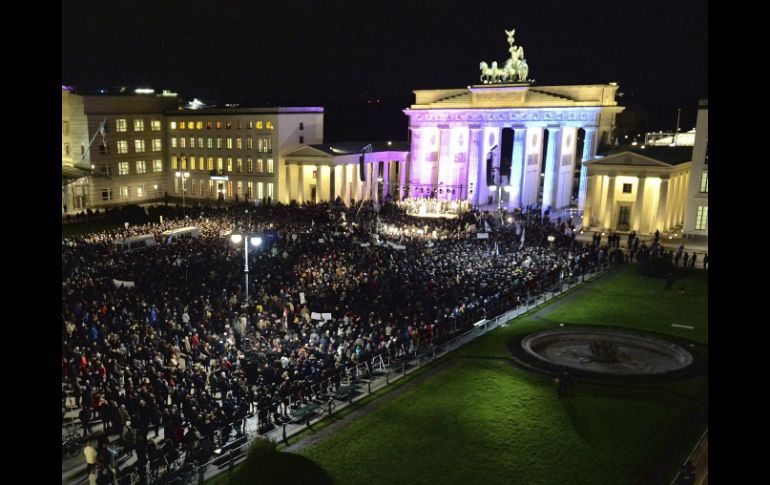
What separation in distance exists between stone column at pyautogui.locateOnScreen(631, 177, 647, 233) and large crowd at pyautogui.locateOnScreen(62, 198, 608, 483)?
37.6 ft

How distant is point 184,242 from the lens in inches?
1519

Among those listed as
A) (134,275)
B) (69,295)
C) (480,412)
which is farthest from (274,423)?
(134,275)

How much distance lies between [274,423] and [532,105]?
5456cm

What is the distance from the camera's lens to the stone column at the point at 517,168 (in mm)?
67562

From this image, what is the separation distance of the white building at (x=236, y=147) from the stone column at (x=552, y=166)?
2953cm

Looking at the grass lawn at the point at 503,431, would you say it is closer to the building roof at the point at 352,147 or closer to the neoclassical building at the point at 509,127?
the neoclassical building at the point at 509,127

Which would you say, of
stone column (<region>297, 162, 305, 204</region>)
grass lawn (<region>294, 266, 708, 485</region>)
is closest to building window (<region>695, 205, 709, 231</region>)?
grass lawn (<region>294, 266, 708, 485</region>)

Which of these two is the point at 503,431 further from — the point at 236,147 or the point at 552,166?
the point at 236,147

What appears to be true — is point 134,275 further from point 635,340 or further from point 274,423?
point 635,340

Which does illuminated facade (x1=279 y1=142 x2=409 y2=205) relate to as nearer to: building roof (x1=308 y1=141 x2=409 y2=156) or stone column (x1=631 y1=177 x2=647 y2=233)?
building roof (x1=308 y1=141 x2=409 y2=156)

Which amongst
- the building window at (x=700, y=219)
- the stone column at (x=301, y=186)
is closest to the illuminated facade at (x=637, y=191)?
the building window at (x=700, y=219)

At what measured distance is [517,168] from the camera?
68438 mm

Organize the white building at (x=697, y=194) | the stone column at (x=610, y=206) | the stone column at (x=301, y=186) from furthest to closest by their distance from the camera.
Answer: the stone column at (x=301, y=186) < the stone column at (x=610, y=206) < the white building at (x=697, y=194)

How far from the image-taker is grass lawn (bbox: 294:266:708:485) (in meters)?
15.9
